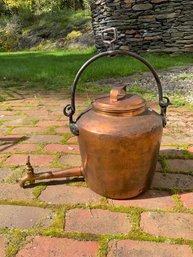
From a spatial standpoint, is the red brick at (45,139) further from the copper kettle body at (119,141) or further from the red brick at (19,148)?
the copper kettle body at (119,141)

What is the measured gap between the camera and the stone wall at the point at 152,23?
848 centimetres

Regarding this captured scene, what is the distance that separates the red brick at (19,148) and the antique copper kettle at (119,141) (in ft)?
3.02

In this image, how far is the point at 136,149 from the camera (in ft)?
5.84

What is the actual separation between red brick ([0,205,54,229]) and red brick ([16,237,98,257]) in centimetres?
13

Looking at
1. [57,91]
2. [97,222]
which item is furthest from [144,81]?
[97,222]

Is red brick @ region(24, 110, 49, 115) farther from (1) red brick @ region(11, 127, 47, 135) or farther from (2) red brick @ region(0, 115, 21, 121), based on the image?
(1) red brick @ region(11, 127, 47, 135)

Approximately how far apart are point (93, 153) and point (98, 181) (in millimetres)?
200

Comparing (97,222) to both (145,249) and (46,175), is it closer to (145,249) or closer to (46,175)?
(145,249)

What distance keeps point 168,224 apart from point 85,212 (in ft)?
1.56

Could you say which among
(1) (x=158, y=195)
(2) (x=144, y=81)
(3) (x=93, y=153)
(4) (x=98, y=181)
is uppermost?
(3) (x=93, y=153)

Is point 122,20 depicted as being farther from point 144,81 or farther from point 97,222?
point 97,222

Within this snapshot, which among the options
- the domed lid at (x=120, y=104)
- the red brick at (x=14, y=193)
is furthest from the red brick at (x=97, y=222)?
the domed lid at (x=120, y=104)

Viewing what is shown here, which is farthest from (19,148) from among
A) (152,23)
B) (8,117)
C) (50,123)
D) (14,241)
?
(152,23)

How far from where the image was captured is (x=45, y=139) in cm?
297
